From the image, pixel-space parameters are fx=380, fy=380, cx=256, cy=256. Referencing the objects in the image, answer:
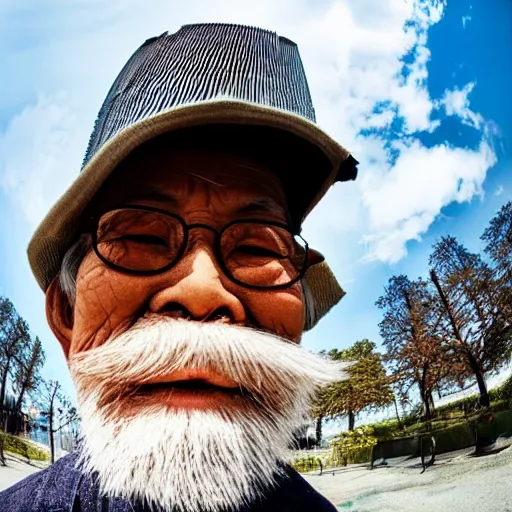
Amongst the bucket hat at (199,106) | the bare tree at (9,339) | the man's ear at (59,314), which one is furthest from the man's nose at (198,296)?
the bare tree at (9,339)

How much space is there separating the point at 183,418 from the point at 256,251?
13.1 inches

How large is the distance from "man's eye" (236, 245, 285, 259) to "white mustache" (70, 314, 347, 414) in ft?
0.54

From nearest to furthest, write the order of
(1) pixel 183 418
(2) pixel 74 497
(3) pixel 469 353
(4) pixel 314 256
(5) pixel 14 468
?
(1) pixel 183 418 < (2) pixel 74 497 < (4) pixel 314 256 < (5) pixel 14 468 < (3) pixel 469 353

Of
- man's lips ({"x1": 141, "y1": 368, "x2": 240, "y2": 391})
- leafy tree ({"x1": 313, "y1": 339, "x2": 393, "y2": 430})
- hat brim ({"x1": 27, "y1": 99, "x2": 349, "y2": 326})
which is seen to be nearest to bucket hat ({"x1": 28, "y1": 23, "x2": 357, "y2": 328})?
hat brim ({"x1": 27, "y1": 99, "x2": 349, "y2": 326})

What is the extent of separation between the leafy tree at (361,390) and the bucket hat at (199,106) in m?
0.92

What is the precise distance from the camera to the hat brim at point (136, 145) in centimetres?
68

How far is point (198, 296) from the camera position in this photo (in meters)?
0.59

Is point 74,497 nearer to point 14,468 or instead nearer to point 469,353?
point 14,468

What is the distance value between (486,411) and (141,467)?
147cm

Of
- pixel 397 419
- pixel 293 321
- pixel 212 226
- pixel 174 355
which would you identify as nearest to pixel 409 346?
pixel 397 419

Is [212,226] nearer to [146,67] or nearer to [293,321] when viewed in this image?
[293,321]

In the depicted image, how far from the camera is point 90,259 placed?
0.73m

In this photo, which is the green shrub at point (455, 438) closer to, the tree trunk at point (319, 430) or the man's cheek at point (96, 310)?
the tree trunk at point (319, 430)

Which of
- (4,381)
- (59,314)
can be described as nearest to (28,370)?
(4,381)
